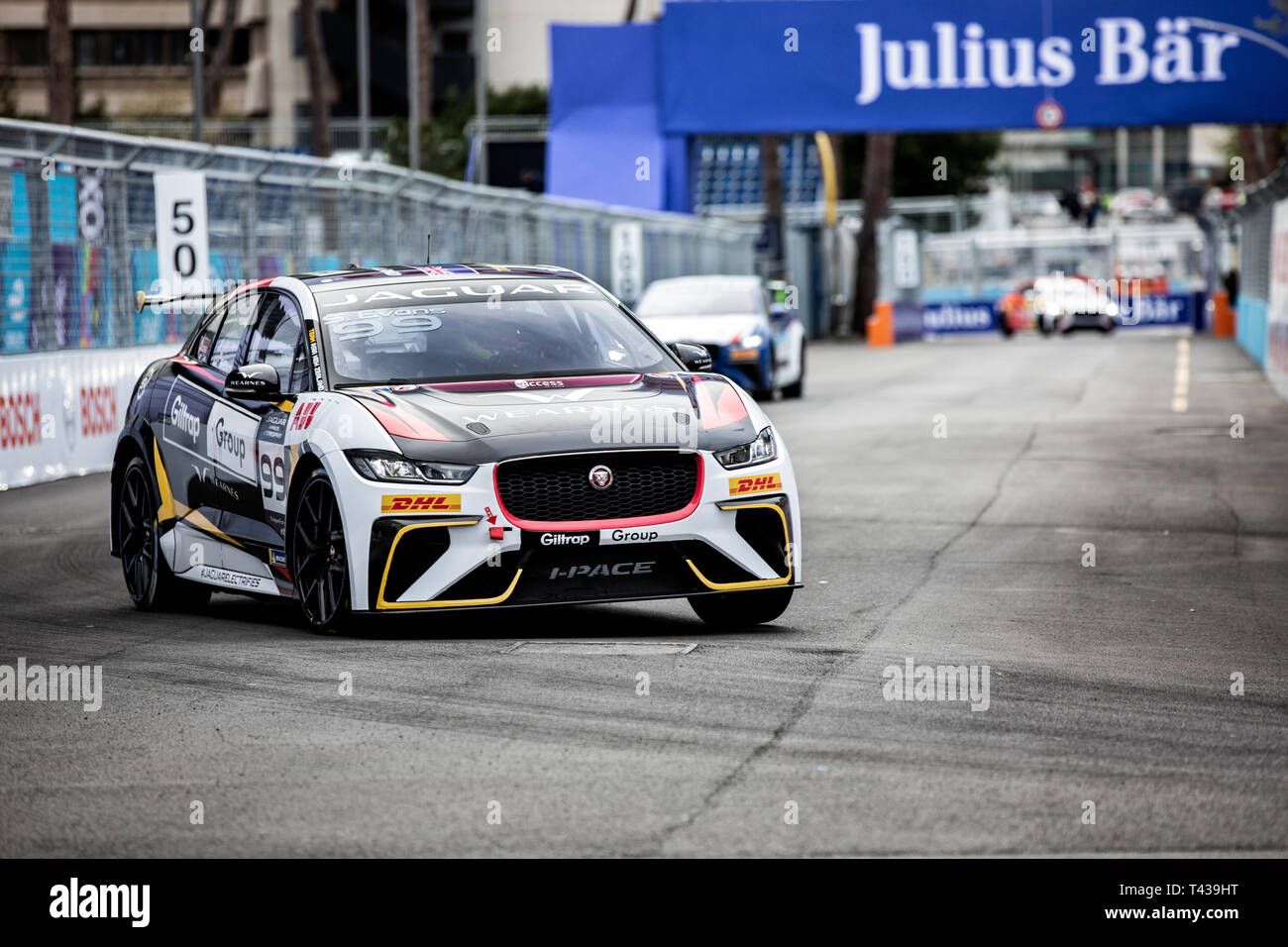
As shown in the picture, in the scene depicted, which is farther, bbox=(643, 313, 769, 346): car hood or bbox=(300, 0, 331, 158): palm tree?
bbox=(300, 0, 331, 158): palm tree

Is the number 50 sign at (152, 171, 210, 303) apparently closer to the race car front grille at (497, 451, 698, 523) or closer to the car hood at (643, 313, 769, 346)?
the car hood at (643, 313, 769, 346)

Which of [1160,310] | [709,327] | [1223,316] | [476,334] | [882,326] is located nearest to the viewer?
[476,334]

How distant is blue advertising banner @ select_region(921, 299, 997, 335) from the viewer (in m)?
57.5

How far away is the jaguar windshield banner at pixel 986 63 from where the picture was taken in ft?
121

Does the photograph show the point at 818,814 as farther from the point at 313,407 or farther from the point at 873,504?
the point at 873,504

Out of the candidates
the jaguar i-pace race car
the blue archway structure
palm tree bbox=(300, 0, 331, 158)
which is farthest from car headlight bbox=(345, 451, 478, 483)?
palm tree bbox=(300, 0, 331, 158)

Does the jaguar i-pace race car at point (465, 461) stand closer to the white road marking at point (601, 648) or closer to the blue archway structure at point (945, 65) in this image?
the white road marking at point (601, 648)

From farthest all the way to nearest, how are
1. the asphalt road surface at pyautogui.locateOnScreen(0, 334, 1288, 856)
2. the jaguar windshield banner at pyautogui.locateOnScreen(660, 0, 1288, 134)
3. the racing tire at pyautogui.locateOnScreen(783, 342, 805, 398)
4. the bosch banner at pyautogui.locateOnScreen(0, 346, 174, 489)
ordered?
the jaguar windshield banner at pyautogui.locateOnScreen(660, 0, 1288, 134) → the racing tire at pyautogui.locateOnScreen(783, 342, 805, 398) → the bosch banner at pyautogui.locateOnScreen(0, 346, 174, 489) → the asphalt road surface at pyautogui.locateOnScreen(0, 334, 1288, 856)

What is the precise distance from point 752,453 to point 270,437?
2052 millimetres

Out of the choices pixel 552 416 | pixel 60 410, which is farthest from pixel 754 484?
pixel 60 410

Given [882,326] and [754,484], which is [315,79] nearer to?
[882,326]

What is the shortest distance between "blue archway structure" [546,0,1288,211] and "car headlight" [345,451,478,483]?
2985cm

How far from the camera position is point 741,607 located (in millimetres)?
9297

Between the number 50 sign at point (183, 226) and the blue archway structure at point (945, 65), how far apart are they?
1907cm
